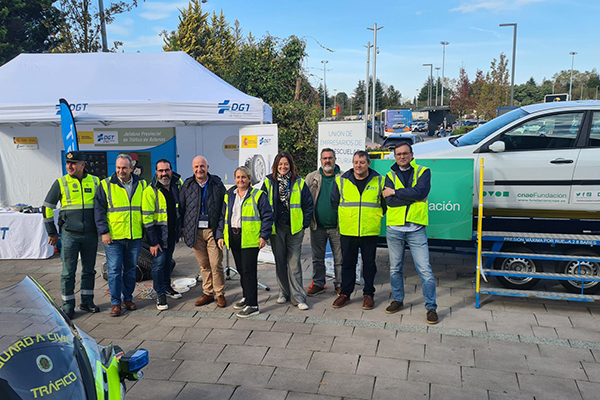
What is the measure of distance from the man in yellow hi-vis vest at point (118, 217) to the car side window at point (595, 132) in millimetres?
5460

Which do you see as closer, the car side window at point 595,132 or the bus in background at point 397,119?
the car side window at point 595,132

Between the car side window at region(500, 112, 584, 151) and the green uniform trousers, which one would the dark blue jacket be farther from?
the car side window at region(500, 112, 584, 151)

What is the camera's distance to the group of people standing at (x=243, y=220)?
5461 millimetres

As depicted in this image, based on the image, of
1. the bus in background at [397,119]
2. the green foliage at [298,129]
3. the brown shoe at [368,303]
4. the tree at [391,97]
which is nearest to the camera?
the brown shoe at [368,303]

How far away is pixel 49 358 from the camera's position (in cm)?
214

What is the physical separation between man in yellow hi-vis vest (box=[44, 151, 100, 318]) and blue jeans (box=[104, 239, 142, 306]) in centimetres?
30

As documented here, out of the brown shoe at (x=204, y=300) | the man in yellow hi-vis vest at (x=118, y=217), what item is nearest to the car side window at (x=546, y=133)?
the brown shoe at (x=204, y=300)

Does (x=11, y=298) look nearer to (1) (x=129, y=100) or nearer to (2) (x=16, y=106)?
(1) (x=129, y=100)

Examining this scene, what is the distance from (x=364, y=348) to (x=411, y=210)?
62.9 inches

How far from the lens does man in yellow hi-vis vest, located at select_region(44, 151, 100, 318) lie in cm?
564

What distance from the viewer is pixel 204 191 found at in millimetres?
5895

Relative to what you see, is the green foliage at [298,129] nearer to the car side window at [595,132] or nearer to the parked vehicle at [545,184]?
the parked vehicle at [545,184]

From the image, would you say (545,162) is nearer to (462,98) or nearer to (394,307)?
(394,307)

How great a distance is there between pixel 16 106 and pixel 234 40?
1884cm
